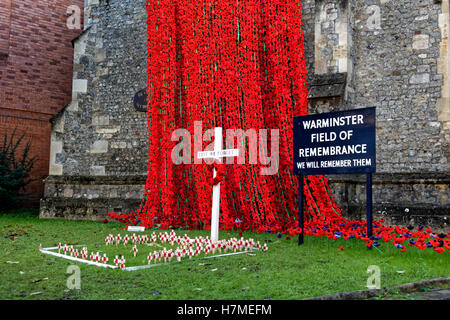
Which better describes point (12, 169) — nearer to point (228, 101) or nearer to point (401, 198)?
point (228, 101)

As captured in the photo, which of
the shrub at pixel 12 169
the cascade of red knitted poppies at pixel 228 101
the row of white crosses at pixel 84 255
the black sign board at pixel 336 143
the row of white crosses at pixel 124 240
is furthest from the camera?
the shrub at pixel 12 169

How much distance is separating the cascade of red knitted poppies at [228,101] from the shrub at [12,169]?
15.4 feet

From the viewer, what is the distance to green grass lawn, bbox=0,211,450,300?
3.75 metres

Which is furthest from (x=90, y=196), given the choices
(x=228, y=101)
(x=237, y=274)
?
(x=237, y=274)

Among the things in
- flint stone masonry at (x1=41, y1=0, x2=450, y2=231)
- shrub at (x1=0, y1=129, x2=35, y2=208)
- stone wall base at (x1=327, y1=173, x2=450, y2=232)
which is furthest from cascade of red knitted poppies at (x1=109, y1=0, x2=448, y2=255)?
shrub at (x1=0, y1=129, x2=35, y2=208)

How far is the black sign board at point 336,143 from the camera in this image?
6.23 m

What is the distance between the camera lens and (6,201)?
12.7 m

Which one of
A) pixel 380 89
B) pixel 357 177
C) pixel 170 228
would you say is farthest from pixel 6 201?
pixel 380 89

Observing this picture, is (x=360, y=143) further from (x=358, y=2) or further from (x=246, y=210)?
(x=358, y=2)

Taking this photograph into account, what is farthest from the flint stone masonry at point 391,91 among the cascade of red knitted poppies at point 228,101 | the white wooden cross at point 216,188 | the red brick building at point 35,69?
the red brick building at point 35,69

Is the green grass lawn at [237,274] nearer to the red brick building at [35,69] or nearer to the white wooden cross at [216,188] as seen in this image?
the white wooden cross at [216,188]

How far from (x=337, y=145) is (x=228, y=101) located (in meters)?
3.58
